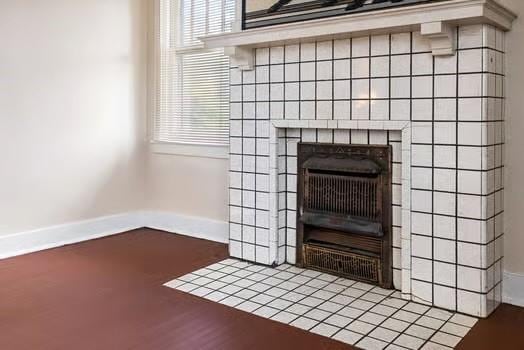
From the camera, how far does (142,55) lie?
4.65 meters

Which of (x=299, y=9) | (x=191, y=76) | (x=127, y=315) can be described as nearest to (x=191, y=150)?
(x=191, y=76)

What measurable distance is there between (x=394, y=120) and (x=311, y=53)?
71 cm

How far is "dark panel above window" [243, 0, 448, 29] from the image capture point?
113 inches

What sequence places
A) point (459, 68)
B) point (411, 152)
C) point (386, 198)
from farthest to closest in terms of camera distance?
point (386, 198), point (411, 152), point (459, 68)

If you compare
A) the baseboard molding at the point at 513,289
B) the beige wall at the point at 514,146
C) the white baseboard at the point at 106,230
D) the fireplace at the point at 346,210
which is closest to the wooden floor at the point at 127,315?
the baseboard molding at the point at 513,289

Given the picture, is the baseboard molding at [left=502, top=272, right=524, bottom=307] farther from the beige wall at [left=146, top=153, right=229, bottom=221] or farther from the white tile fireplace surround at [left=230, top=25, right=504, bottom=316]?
the beige wall at [left=146, top=153, right=229, bottom=221]

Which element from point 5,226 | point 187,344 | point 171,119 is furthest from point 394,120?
point 5,226

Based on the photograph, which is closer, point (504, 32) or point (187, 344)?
point (187, 344)

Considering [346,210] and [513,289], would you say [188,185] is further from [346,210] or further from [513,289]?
[513,289]

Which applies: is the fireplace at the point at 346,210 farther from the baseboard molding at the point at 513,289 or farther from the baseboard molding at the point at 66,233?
the baseboard molding at the point at 66,233

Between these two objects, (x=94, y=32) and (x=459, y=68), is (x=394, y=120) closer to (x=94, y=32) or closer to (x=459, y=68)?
(x=459, y=68)

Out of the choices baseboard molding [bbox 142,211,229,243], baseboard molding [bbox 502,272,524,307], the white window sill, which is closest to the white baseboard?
baseboard molding [bbox 142,211,229,243]

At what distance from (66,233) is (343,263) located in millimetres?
2284

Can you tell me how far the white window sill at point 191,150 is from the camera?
13.7ft
